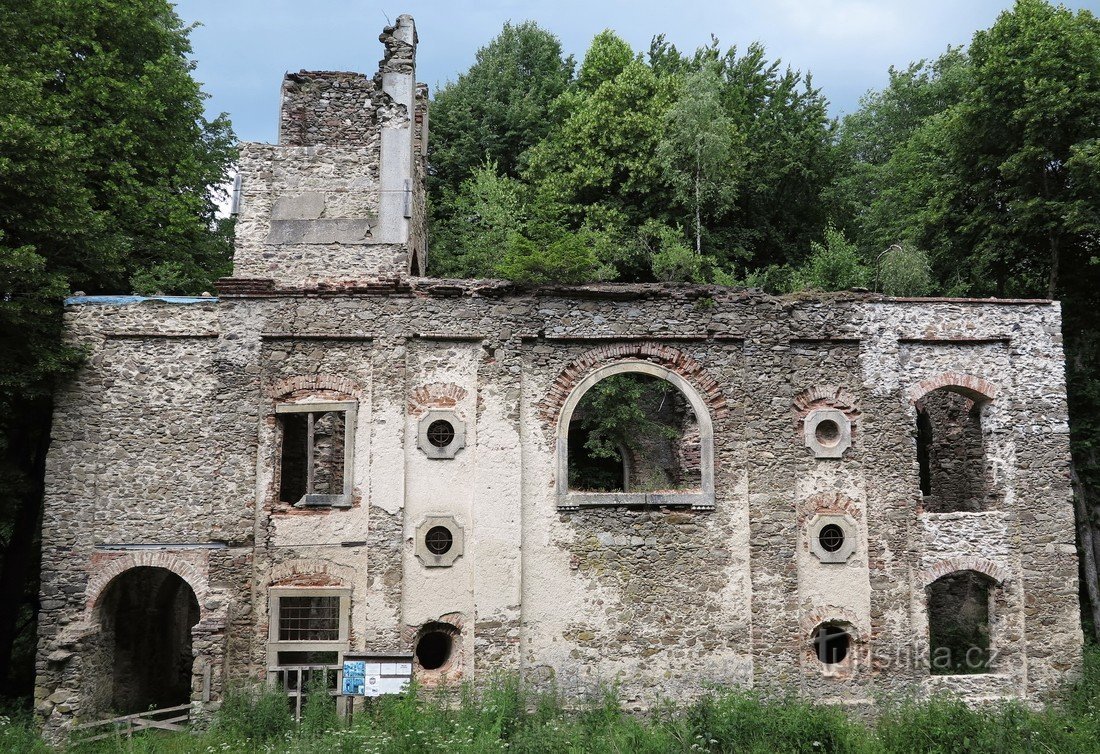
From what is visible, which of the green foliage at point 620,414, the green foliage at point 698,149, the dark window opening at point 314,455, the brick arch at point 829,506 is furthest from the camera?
the green foliage at point 698,149

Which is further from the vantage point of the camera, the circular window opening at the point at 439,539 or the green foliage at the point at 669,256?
the green foliage at the point at 669,256

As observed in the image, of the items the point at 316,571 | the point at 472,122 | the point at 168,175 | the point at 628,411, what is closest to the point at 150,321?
the point at 316,571

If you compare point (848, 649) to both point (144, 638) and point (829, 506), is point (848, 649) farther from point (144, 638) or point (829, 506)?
point (144, 638)

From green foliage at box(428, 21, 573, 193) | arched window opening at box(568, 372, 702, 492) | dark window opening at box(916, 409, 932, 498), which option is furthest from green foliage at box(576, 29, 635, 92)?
dark window opening at box(916, 409, 932, 498)

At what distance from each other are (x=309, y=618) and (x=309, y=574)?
0.73 metres

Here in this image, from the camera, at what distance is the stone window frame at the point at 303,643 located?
38.2 feet

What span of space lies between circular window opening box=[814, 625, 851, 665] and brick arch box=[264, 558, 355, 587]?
23.8 ft

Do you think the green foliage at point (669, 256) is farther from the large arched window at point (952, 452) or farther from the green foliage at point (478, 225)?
the large arched window at point (952, 452)

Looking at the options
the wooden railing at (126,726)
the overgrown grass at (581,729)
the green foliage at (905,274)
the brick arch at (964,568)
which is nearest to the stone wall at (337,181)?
the wooden railing at (126,726)

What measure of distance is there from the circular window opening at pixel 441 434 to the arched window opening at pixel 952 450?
9.20 metres

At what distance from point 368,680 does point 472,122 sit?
20.7 m

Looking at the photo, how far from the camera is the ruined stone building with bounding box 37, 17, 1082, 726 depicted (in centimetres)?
1186

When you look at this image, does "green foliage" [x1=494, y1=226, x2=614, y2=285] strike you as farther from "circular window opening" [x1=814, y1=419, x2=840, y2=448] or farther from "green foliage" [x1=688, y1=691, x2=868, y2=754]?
"green foliage" [x1=688, y1=691, x2=868, y2=754]

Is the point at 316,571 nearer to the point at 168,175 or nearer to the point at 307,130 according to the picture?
the point at 307,130
